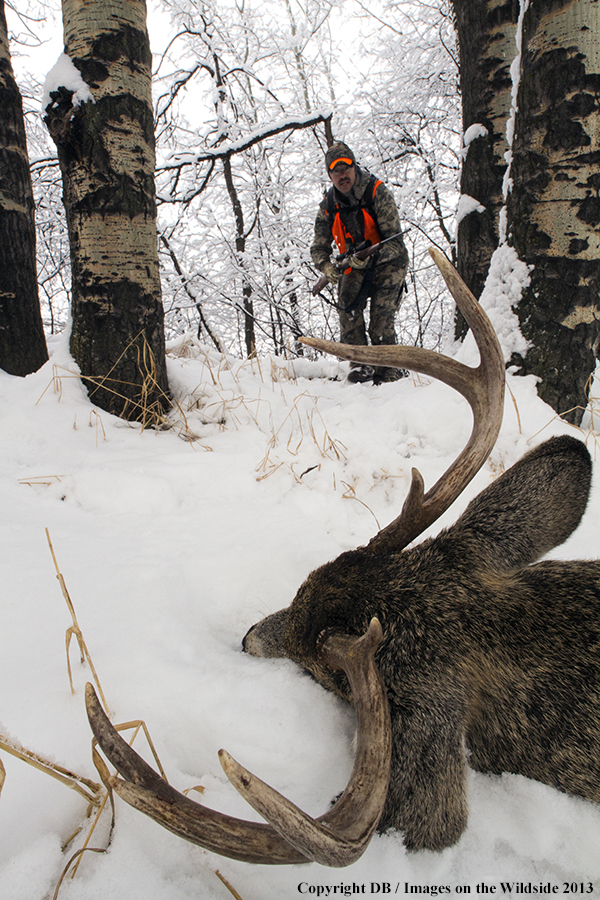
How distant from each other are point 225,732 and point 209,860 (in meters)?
0.28

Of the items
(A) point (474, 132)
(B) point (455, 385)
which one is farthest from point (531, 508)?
(A) point (474, 132)

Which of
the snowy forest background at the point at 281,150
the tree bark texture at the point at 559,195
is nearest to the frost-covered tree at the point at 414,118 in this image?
the snowy forest background at the point at 281,150

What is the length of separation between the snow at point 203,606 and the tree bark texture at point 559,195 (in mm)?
239

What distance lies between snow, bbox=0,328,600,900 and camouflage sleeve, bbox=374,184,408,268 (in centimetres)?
270

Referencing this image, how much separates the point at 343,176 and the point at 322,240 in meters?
0.90

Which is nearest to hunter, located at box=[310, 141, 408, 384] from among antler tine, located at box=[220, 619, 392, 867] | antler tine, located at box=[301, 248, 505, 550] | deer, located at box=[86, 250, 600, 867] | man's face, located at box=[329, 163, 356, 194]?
man's face, located at box=[329, 163, 356, 194]

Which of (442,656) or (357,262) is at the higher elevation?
(357,262)


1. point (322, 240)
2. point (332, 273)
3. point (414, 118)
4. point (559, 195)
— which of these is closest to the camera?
point (559, 195)

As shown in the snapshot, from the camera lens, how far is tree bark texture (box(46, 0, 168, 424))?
9.20 feet

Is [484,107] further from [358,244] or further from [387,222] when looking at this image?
[358,244]

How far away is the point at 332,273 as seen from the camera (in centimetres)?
573

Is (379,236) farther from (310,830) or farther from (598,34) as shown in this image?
(310,830)

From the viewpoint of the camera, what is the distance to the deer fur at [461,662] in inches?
41.9

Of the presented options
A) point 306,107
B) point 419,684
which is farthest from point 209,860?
point 306,107
